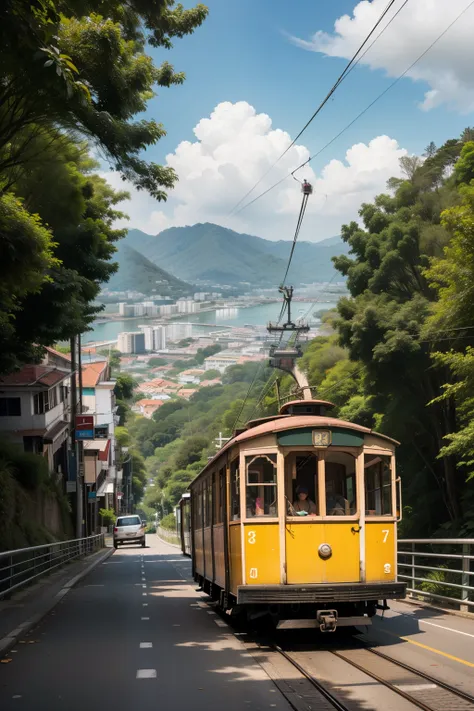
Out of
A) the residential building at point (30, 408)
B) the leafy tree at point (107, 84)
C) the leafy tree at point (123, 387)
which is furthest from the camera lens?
the leafy tree at point (123, 387)

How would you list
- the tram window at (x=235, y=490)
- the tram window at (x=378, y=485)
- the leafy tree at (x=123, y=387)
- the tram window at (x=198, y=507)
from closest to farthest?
the tram window at (x=378, y=485) → the tram window at (x=235, y=490) → the tram window at (x=198, y=507) → the leafy tree at (x=123, y=387)

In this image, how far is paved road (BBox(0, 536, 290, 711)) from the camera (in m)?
8.73

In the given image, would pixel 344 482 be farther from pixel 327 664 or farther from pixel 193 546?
pixel 193 546

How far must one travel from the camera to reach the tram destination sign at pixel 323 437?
12844mm

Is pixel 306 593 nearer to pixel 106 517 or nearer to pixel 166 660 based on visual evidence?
pixel 166 660

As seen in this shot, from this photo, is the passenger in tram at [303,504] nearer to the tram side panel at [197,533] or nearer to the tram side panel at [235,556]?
the tram side panel at [235,556]

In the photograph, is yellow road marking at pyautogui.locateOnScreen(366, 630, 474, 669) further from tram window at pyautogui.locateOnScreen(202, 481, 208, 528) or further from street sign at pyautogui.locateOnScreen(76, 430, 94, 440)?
street sign at pyautogui.locateOnScreen(76, 430, 94, 440)

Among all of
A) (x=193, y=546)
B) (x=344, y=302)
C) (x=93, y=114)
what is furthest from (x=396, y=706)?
(x=344, y=302)

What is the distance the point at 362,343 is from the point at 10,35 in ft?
90.1

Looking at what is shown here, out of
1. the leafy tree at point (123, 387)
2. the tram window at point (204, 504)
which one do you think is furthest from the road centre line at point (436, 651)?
the leafy tree at point (123, 387)

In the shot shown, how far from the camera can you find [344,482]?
514 inches

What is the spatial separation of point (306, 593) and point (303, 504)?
1217mm

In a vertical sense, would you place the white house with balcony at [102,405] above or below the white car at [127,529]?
above

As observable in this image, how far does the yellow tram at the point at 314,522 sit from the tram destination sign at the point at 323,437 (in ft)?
0.05
